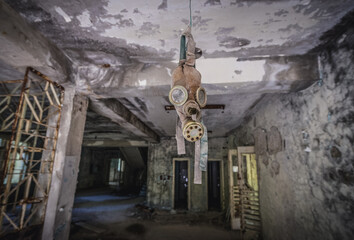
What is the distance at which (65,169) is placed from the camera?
2918 mm

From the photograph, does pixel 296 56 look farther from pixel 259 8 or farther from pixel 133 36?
pixel 133 36

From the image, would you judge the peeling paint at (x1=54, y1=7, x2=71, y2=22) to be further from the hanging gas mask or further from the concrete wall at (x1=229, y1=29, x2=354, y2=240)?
the concrete wall at (x1=229, y1=29, x2=354, y2=240)

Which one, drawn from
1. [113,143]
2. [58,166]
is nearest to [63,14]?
[58,166]

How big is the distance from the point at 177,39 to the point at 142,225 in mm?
7449

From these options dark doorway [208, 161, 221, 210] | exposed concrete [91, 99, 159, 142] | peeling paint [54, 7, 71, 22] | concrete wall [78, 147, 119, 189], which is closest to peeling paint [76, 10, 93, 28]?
peeling paint [54, 7, 71, 22]

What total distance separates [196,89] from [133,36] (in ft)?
4.37

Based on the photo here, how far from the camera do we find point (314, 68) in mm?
2717

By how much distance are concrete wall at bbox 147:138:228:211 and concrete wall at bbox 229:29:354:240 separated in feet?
17.1

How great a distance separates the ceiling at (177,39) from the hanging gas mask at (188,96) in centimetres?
62

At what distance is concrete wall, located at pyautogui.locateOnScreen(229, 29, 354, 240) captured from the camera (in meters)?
2.22

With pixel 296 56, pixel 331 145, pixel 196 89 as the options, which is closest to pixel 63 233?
pixel 196 89

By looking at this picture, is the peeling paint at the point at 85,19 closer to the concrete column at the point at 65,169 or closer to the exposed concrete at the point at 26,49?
the exposed concrete at the point at 26,49

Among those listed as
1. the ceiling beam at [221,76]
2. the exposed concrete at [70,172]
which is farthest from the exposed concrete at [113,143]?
the ceiling beam at [221,76]

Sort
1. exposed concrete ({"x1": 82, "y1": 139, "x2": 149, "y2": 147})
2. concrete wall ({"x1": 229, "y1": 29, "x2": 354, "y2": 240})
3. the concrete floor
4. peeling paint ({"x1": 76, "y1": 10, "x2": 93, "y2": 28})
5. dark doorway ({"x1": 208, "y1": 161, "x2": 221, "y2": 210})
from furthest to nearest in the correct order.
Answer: dark doorway ({"x1": 208, "y1": 161, "x2": 221, "y2": 210})
exposed concrete ({"x1": 82, "y1": 139, "x2": 149, "y2": 147})
the concrete floor
concrete wall ({"x1": 229, "y1": 29, "x2": 354, "y2": 240})
peeling paint ({"x1": 76, "y1": 10, "x2": 93, "y2": 28})
